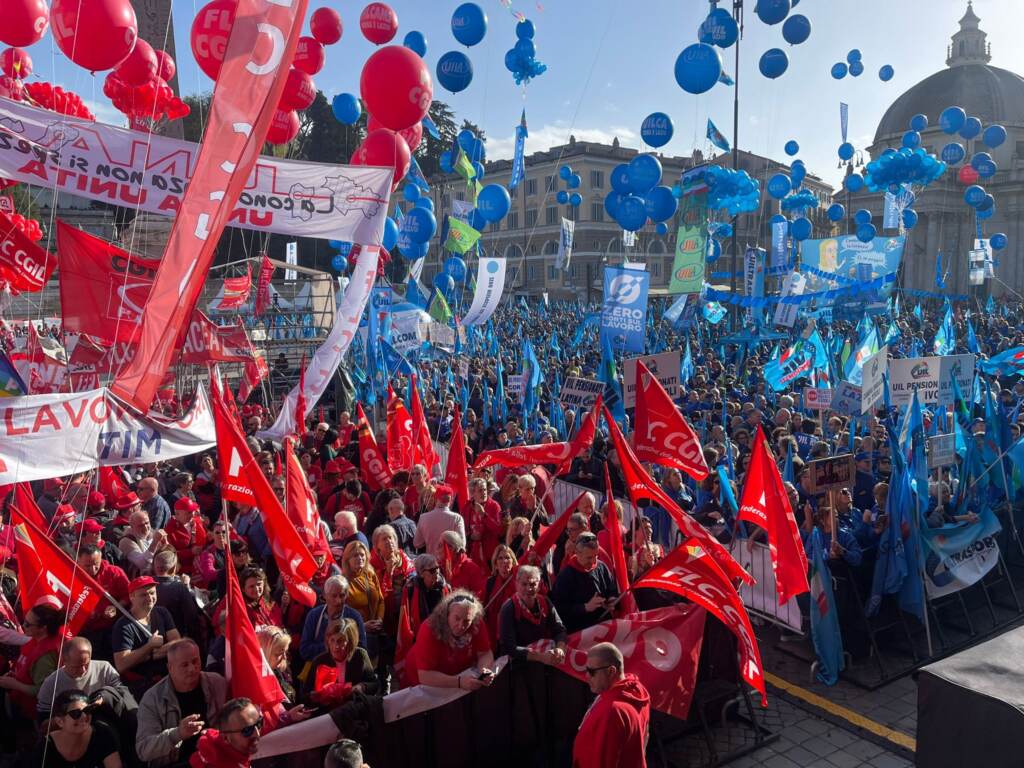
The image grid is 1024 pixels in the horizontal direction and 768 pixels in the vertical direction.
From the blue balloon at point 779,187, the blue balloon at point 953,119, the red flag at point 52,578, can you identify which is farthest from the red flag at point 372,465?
the blue balloon at point 953,119

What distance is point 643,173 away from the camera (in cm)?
1931

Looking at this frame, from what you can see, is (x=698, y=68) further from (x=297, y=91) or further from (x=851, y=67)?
(x=851, y=67)

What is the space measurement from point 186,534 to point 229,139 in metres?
4.86

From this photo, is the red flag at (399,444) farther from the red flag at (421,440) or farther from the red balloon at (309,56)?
the red balloon at (309,56)

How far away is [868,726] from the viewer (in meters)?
6.41

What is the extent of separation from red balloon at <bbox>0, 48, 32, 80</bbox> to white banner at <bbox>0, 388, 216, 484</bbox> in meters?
10.7

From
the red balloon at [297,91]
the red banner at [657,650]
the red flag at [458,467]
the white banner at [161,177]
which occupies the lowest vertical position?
the red banner at [657,650]

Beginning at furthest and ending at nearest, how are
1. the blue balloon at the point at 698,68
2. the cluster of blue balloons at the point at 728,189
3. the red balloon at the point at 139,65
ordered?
the cluster of blue balloons at the point at 728,189, the blue balloon at the point at 698,68, the red balloon at the point at 139,65

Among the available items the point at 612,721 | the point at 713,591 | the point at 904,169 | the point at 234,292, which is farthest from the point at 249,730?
the point at 904,169

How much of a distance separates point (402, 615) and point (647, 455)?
3.24 m

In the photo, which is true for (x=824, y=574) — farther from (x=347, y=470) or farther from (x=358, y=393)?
(x=358, y=393)

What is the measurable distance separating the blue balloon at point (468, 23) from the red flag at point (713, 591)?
14782 mm

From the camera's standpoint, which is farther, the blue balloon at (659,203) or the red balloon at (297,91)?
the blue balloon at (659,203)

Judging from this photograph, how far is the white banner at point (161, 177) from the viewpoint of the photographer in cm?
640
